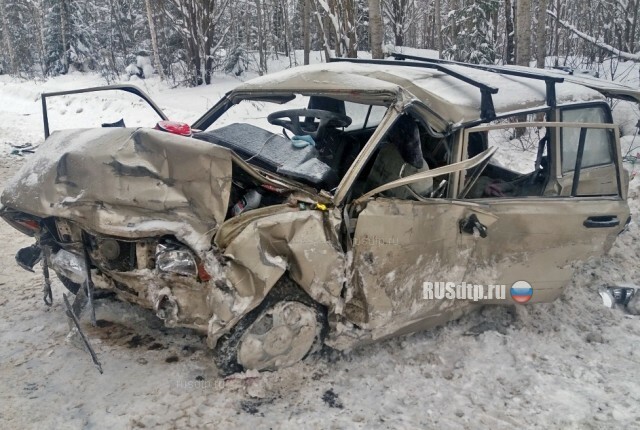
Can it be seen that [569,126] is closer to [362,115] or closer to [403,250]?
[403,250]

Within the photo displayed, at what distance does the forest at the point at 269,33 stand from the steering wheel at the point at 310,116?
5918 mm

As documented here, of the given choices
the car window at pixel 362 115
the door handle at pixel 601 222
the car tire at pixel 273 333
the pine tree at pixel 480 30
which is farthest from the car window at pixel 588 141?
the pine tree at pixel 480 30

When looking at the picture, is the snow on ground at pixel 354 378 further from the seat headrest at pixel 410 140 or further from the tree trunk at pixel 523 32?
the tree trunk at pixel 523 32

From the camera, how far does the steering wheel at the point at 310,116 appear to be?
401cm

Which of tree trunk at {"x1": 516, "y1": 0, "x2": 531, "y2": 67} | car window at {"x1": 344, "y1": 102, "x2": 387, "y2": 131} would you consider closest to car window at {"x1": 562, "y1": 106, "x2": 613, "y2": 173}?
car window at {"x1": 344, "y1": 102, "x2": 387, "y2": 131}

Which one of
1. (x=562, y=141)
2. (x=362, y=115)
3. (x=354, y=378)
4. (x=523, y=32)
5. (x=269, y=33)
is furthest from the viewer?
(x=269, y=33)

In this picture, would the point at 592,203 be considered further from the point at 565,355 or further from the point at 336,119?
the point at 336,119

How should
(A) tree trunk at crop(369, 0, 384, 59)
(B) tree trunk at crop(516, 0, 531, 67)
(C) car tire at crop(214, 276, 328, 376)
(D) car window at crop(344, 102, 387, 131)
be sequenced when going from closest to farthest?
1. (C) car tire at crop(214, 276, 328, 376)
2. (D) car window at crop(344, 102, 387, 131)
3. (B) tree trunk at crop(516, 0, 531, 67)
4. (A) tree trunk at crop(369, 0, 384, 59)

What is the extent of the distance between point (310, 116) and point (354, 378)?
215 cm

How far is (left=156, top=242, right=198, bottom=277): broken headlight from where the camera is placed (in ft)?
9.00

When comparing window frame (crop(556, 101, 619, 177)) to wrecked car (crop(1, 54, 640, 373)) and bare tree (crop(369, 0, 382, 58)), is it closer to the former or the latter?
wrecked car (crop(1, 54, 640, 373))

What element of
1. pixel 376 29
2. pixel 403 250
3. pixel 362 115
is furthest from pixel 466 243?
pixel 376 29

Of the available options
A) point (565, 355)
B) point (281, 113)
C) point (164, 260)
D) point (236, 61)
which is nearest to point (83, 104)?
point (236, 61)

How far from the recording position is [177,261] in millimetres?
2752
